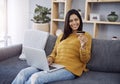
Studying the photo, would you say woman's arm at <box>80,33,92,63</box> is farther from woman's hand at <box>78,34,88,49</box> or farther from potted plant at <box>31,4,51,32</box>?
potted plant at <box>31,4,51,32</box>

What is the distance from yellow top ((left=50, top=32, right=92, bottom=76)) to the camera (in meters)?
2.06

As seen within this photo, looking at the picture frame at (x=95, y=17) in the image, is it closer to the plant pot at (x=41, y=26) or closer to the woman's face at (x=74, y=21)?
the plant pot at (x=41, y=26)

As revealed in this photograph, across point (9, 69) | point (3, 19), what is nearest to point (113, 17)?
point (9, 69)

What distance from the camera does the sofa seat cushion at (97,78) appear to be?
1935 millimetres

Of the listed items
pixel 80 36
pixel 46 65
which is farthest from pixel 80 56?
pixel 46 65

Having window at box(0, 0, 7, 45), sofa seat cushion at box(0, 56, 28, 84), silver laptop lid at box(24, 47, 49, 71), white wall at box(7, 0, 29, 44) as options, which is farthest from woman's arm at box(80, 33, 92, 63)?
window at box(0, 0, 7, 45)

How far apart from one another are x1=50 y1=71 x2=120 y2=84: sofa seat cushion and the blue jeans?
62 mm

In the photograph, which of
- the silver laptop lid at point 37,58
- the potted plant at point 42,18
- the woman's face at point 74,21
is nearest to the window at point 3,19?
the potted plant at point 42,18

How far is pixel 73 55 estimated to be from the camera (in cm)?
212

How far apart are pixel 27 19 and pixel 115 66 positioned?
2.33m

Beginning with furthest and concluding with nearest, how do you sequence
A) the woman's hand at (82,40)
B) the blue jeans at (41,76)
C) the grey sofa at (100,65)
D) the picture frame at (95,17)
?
1. the picture frame at (95,17)
2. the grey sofa at (100,65)
3. the woman's hand at (82,40)
4. the blue jeans at (41,76)

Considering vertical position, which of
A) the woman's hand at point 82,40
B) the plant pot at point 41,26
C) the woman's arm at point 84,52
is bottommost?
the woman's arm at point 84,52

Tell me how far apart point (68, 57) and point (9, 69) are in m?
0.71

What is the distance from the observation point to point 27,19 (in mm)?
4039
